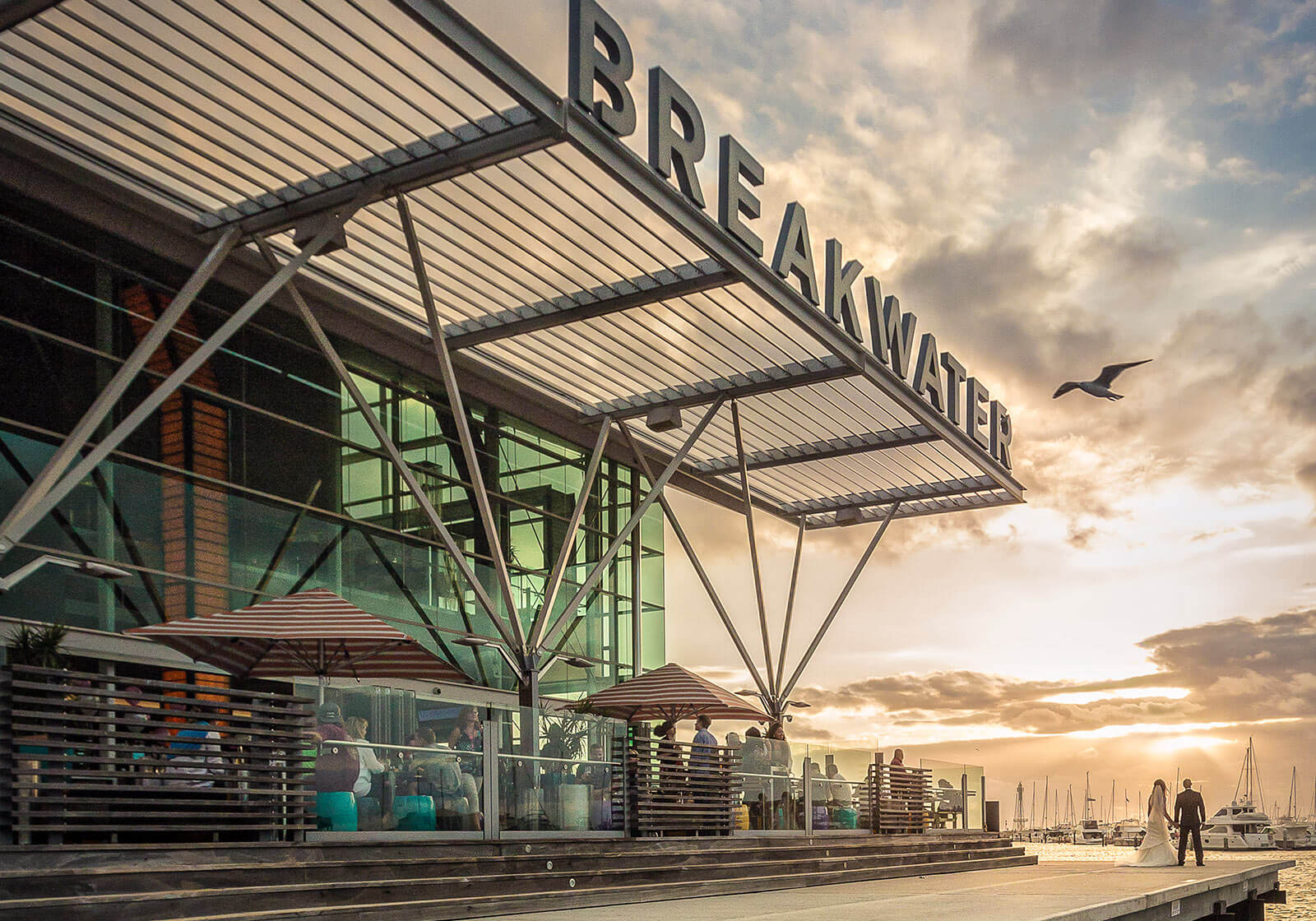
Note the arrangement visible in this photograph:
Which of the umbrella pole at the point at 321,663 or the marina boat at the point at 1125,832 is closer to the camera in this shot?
the umbrella pole at the point at 321,663

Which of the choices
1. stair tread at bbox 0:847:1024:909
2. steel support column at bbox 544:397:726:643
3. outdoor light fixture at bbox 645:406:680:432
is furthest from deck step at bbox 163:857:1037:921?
outdoor light fixture at bbox 645:406:680:432

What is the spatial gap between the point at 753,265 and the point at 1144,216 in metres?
7.87

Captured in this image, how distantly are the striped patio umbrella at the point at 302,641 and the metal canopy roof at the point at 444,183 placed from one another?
5124mm

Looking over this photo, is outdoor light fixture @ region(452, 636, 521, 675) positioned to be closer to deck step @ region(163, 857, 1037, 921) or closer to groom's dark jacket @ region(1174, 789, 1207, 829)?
deck step @ region(163, 857, 1037, 921)

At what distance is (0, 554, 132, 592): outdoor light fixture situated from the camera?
15.5 meters

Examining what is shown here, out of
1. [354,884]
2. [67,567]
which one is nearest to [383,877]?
[354,884]

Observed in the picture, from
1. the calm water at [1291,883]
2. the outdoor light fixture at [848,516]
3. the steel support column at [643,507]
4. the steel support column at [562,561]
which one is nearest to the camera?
the steel support column at [562,561]

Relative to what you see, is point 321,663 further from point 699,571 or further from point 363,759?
point 699,571

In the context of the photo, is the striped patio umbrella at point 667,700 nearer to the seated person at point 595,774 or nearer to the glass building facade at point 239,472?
the seated person at point 595,774

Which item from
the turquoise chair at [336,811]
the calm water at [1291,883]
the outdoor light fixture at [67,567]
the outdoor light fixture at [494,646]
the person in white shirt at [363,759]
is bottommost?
the calm water at [1291,883]

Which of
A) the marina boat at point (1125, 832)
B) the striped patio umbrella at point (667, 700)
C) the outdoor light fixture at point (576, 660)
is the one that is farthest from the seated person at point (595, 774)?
the marina boat at point (1125, 832)

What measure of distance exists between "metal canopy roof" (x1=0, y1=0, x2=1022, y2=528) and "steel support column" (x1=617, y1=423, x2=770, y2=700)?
53.1 inches

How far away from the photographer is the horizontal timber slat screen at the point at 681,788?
1730cm

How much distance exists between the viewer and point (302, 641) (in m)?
14.8
